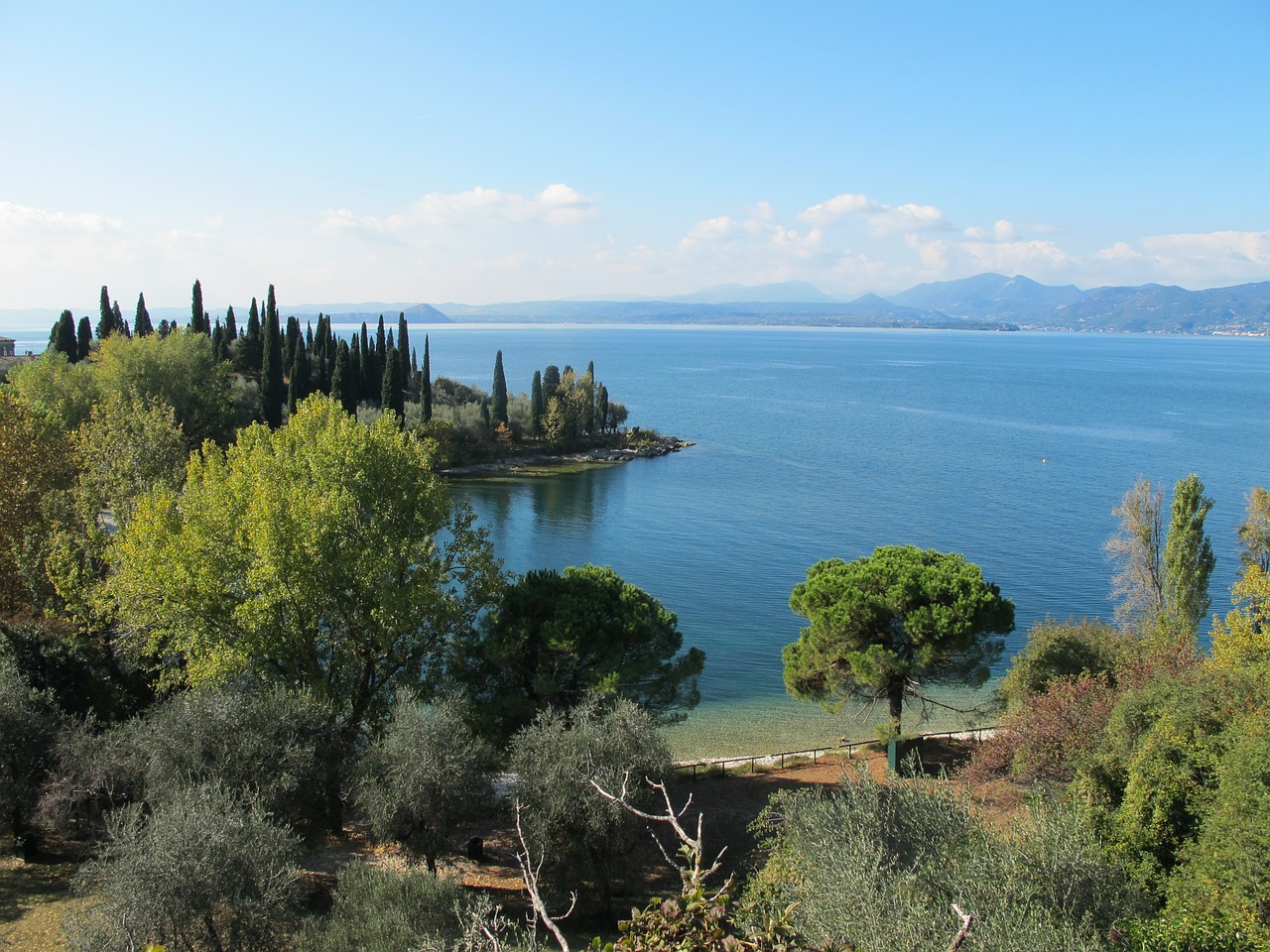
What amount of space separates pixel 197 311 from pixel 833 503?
150 ft

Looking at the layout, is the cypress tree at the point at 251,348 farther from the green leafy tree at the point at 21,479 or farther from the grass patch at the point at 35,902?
the grass patch at the point at 35,902

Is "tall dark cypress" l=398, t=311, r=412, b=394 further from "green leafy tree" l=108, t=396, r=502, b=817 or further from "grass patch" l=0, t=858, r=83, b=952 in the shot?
"grass patch" l=0, t=858, r=83, b=952

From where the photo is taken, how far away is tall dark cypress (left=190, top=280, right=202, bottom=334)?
6300cm

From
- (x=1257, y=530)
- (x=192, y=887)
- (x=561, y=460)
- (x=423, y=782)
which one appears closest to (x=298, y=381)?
(x=561, y=460)

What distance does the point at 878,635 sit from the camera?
19859 millimetres

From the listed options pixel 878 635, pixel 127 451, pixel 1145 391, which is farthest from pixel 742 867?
pixel 1145 391

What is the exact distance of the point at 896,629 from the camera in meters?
19.9

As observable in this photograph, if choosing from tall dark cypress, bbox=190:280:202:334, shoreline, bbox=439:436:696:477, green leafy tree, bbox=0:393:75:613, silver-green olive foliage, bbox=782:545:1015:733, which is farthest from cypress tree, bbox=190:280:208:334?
silver-green olive foliage, bbox=782:545:1015:733

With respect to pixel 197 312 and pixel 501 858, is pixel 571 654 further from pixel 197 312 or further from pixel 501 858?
pixel 197 312

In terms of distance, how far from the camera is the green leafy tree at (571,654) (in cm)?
1839

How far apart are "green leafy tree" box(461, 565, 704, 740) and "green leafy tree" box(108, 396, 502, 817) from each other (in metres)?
0.98

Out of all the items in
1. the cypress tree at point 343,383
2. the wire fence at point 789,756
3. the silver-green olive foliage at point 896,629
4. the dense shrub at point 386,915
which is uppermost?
the cypress tree at point 343,383

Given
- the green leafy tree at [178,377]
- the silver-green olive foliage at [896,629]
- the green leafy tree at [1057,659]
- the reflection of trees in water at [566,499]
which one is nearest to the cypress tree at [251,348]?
the green leafy tree at [178,377]

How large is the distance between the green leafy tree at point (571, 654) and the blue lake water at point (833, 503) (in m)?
5.67
